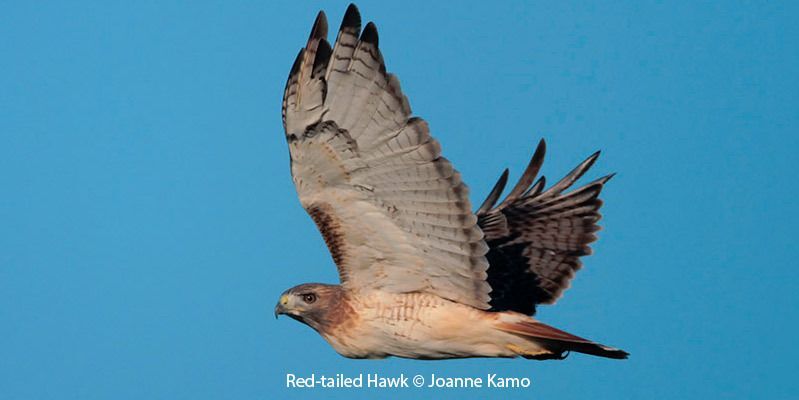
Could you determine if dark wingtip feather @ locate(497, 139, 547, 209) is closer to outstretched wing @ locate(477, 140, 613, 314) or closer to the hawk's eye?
outstretched wing @ locate(477, 140, 613, 314)

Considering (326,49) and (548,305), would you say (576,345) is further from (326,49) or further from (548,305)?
(326,49)

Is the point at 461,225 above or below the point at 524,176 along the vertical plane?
below

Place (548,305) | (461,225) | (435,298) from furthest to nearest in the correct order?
(548,305) < (435,298) < (461,225)

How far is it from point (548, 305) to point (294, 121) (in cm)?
294

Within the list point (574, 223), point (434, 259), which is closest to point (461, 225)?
point (434, 259)

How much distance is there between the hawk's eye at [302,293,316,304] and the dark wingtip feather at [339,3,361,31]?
6.84ft

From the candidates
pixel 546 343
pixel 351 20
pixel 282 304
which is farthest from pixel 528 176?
pixel 351 20

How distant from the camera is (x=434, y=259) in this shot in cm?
731

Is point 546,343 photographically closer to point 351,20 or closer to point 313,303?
point 313,303

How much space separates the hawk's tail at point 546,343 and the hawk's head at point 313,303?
3.73 feet

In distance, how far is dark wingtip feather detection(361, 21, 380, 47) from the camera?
641cm

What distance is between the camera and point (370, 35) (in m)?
6.43

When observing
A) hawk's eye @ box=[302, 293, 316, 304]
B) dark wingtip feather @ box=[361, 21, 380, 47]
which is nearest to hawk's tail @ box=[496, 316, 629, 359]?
hawk's eye @ box=[302, 293, 316, 304]

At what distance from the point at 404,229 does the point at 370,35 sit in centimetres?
138
